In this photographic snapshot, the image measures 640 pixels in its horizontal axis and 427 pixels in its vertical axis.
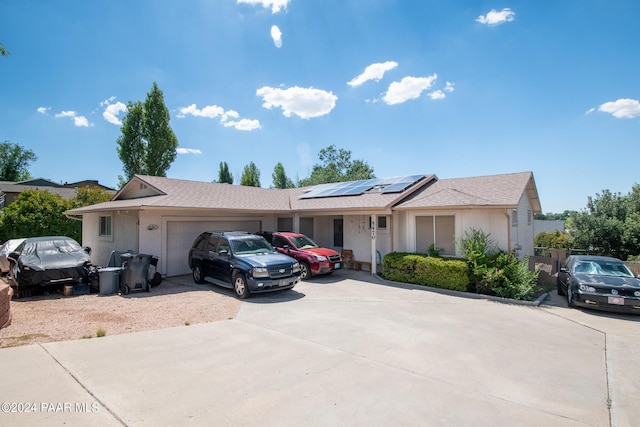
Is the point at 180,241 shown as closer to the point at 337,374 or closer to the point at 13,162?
the point at 337,374

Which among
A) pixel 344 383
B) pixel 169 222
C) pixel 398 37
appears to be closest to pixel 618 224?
pixel 398 37

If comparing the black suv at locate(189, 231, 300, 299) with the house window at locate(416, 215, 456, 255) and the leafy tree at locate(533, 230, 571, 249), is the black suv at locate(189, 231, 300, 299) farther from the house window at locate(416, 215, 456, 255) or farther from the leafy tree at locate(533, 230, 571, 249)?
the leafy tree at locate(533, 230, 571, 249)

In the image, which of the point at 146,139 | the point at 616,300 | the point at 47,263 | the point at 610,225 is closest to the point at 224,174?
the point at 146,139

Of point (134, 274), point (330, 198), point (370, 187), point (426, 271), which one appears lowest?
point (426, 271)

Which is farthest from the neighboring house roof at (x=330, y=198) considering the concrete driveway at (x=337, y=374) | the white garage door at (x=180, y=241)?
the concrete driveway at (x=337, y=374)

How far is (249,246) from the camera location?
10.8 m

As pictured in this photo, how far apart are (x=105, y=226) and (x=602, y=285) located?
1904cm

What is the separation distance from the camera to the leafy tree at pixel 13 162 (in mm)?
56619

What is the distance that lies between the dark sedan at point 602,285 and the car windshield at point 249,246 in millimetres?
9044

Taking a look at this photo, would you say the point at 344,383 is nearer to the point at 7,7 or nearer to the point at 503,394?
the point at 503,394

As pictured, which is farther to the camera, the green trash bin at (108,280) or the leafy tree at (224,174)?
the leafy tree at (224,174)

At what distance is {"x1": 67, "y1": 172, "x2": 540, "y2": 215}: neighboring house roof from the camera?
12.0m

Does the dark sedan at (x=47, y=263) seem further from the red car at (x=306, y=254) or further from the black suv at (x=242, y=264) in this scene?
A: the red car at (x=306, y=254)

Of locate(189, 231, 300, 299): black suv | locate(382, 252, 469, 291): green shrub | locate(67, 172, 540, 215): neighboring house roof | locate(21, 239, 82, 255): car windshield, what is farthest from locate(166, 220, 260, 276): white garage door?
locate(382, 252, 469, 291): green shrub
